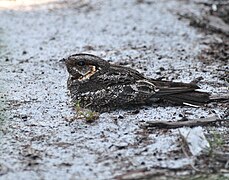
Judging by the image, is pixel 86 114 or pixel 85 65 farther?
pixel 85 65

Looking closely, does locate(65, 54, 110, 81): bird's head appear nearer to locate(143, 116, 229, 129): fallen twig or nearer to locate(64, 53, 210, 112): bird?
locate(64, 53, 210, 112): bird

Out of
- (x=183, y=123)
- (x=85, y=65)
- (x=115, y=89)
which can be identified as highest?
(x=85, y=65)

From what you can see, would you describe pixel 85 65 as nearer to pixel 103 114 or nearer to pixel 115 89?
pixel 115 89

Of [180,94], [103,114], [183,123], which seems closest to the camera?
[183,123]

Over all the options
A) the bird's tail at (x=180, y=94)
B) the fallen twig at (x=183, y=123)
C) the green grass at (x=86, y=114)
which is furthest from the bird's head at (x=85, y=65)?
the fallen twig at (x=183, y=123)

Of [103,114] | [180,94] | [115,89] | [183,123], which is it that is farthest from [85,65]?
[183,123]

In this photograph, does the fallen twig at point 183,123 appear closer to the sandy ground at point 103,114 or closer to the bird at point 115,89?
the sandy ground at point 103,114

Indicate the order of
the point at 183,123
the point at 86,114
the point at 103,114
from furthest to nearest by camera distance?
the point at 103,114 → the point at 86,114 → the point at 183,123
